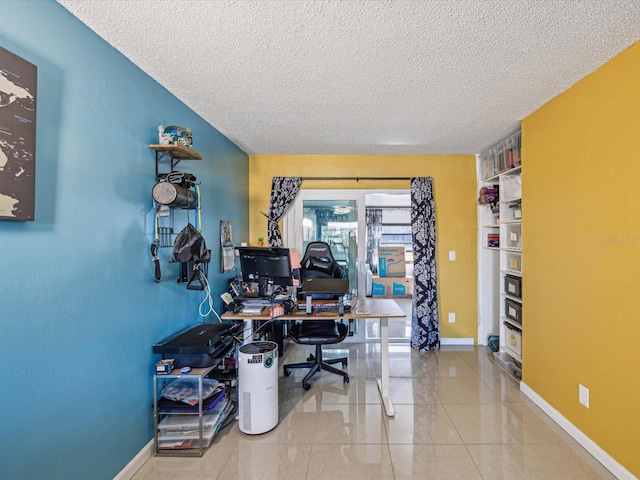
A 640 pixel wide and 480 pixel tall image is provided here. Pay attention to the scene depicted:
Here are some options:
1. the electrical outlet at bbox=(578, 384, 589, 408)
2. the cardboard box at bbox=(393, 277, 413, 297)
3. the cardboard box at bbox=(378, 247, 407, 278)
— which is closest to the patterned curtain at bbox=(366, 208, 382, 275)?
the cardboard box at bbox=(378, 247, 407, 278)

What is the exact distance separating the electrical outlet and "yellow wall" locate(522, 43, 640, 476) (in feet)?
0.12

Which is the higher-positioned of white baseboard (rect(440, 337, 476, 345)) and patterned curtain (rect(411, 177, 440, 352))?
patterned curtain (rect(411, 177, 440, 352))

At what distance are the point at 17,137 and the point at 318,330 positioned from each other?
2.58 metres

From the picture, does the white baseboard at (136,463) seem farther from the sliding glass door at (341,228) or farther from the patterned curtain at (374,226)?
the patterned curtain at (374,226)

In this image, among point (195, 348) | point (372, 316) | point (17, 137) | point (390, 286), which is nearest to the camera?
point (17, 137)

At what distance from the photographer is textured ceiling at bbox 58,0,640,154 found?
152cm

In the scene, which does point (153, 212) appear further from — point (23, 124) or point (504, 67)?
point (504, 67)

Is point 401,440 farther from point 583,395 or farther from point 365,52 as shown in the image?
point 365,52

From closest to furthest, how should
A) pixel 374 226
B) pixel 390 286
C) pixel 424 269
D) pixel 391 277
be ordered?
pixel 424 269, pixel 390 286, pixel 391 277, pixel 374 226

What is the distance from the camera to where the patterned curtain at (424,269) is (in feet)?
13.2

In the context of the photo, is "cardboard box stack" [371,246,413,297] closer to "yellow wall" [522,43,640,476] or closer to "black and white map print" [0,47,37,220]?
"yellow wall" [522,43,640,476]

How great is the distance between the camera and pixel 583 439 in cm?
215

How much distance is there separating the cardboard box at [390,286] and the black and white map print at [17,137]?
434 cm

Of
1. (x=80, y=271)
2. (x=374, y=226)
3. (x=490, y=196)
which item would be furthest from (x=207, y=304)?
(x=374, y=226)
